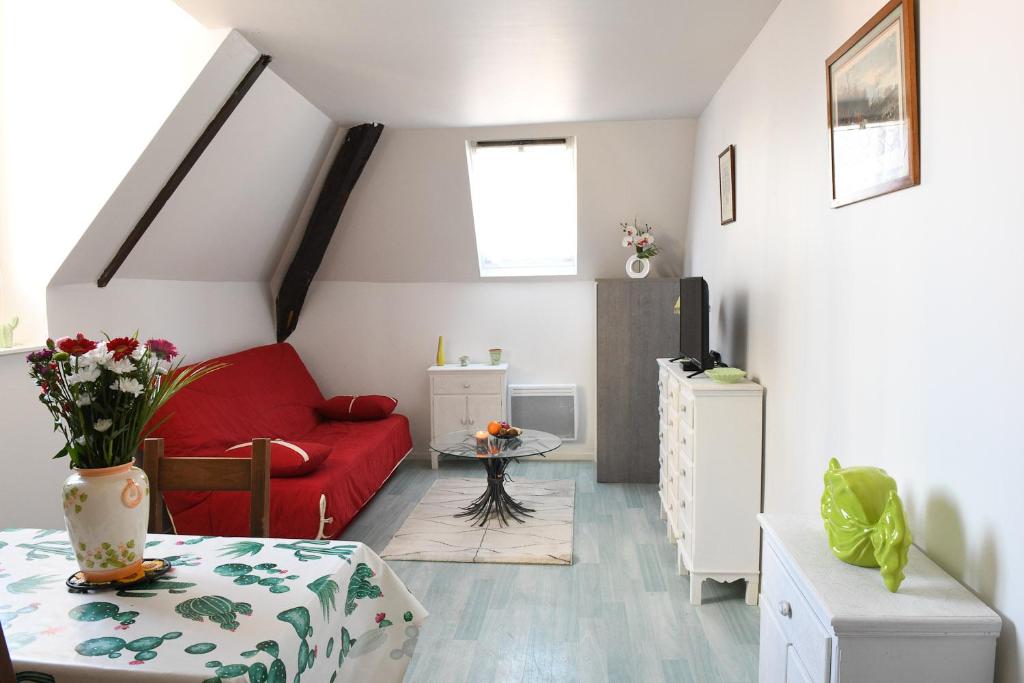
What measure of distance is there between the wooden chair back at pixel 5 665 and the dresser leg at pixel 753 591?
2711 mm

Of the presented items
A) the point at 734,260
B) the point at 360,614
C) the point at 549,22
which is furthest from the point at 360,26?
the point at 360,614

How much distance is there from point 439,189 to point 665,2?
2685 mm

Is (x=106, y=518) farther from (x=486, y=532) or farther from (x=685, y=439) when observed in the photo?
(x=486, y=532)

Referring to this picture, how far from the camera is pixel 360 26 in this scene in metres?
3.03

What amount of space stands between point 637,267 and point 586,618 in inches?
115

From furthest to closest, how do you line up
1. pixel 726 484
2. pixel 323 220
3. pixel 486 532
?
pixel 323 220 < pixel 486 532 < pixel 726 484

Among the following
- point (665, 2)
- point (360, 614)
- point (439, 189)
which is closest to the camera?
point (360, 614)

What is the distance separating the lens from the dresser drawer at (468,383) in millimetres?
5367

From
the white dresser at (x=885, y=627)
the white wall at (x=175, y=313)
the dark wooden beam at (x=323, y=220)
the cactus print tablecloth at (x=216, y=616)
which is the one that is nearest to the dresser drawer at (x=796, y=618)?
Answer: the white dresser at (x=885, y=627)

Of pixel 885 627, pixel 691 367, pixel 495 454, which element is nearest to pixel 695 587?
pixel 691 367

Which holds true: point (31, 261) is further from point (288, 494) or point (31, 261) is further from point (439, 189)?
point (439, 189)

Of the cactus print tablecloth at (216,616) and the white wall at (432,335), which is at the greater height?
the white wall at (432,335)

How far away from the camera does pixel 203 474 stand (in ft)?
6.63

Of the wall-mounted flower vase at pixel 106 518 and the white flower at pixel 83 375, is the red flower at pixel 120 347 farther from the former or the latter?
the wall-mounted flower vase at pixel 106 518
